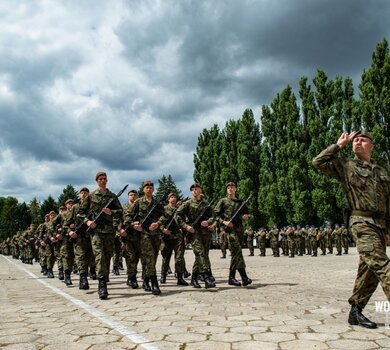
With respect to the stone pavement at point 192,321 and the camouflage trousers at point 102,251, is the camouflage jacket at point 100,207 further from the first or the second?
the stone pavement at point 192,321

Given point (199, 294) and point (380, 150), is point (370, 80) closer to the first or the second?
point (380, 150)

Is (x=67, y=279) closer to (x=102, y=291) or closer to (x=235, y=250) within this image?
(x=102, y=291)

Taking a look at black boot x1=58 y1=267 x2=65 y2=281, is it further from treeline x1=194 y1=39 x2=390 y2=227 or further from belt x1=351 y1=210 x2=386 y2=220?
treeline x1=194 y1=39 x2=390 y2=227

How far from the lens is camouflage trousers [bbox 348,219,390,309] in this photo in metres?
4.41

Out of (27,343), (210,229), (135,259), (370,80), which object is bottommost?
(27,343)

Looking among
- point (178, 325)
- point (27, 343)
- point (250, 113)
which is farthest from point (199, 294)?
point (250, 113)

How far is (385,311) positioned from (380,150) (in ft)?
103

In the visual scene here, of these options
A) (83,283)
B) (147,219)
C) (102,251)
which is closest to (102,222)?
(102,251)

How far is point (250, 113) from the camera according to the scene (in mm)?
47250

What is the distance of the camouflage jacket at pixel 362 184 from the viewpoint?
4738 millimetres

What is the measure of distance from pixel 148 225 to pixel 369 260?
4.84 m

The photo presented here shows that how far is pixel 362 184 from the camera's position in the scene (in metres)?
4.80

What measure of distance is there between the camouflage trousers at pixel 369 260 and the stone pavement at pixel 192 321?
0.41 metres

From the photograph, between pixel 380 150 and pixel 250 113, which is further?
pixel 250 113
